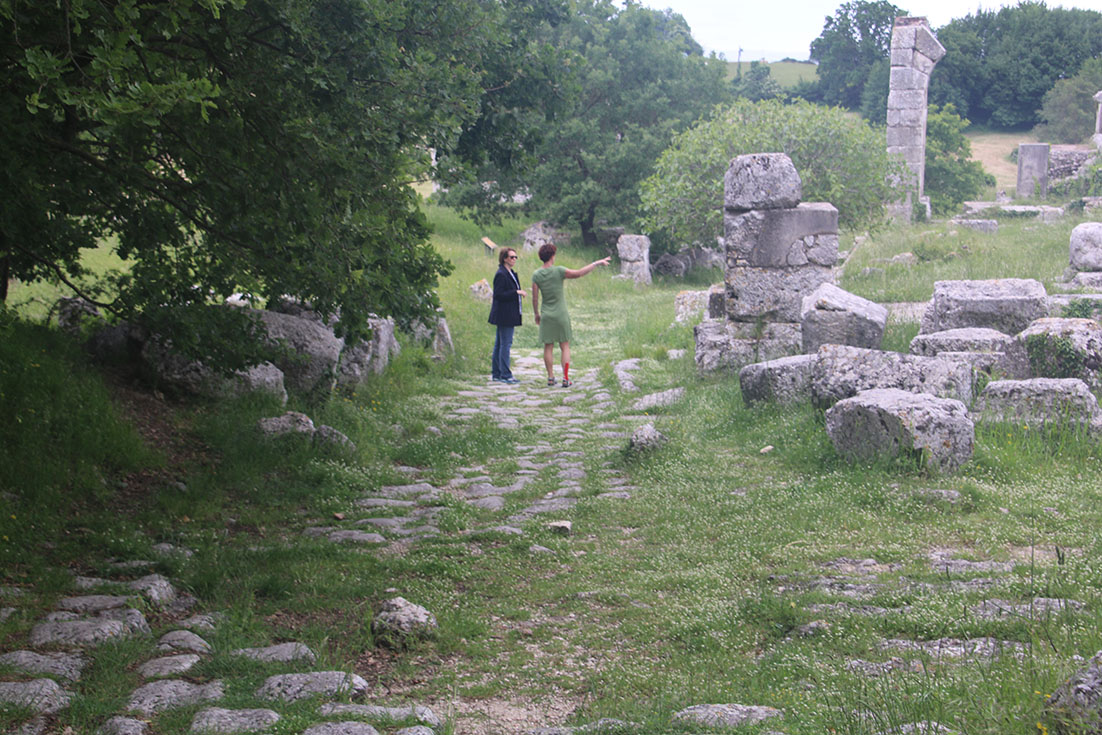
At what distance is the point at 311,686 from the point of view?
158 inches

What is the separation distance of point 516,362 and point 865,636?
10.6m

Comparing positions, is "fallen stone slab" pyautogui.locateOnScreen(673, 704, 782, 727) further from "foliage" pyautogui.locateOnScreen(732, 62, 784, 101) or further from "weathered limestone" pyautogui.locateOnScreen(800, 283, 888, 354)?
"foliage" pyautogui.locateOnScreen(732, 62, 784, 101)

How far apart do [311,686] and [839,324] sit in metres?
7.76

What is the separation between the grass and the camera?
391cm

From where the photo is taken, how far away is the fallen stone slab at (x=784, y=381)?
920 cm

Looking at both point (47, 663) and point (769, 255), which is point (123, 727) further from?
point (769, 255)

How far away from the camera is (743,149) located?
17641mm

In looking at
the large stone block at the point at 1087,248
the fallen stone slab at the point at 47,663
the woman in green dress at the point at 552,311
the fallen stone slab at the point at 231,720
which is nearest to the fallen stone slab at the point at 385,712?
the fallen stone slab at the point at 231,720

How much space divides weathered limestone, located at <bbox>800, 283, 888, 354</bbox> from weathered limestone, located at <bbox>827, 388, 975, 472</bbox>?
2.88 m

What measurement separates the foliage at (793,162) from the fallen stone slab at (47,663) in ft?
48.6

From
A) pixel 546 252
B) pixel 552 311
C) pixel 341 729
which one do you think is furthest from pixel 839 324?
pixel 341 729

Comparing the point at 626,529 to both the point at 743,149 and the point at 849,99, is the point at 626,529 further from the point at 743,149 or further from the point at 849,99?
the point at 849,99

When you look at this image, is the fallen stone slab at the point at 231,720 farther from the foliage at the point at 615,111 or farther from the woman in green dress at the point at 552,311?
the foliage at the point at 615,111

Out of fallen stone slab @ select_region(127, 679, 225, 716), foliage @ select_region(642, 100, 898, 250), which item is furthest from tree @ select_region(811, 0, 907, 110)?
fallen stone slab @ select_region(127, 679, 225, 716)
